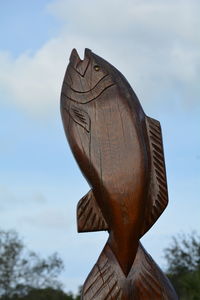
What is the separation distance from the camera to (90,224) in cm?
453

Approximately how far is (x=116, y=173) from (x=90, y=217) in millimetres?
396

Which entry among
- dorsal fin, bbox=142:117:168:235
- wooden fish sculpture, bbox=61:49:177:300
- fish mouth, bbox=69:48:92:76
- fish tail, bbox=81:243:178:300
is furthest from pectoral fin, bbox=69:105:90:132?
fish tail, bbox=81:243:178:300

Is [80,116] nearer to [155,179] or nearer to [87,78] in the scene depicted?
[87,78]

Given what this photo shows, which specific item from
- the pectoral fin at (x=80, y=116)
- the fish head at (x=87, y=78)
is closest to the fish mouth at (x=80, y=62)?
the fish head at (x=87, y=78)

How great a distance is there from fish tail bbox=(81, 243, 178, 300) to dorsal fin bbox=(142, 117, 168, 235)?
0.26 meters

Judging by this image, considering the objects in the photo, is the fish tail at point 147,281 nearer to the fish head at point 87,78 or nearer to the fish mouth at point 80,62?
the fish head at point 87,78

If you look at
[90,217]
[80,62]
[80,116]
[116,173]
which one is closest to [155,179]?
[116,173]

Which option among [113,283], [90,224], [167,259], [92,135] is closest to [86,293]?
[113,283]

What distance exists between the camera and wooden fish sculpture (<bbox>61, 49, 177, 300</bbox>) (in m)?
4.38

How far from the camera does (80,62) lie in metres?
4.83

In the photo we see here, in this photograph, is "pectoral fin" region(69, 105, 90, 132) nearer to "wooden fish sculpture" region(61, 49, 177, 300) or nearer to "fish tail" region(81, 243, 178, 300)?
"wooden fish sculpture" region(61, 49, 177, 300)

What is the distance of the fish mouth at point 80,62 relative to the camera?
478 cm

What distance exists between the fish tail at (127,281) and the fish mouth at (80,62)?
54.1 inches

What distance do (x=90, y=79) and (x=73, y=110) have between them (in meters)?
0.29
